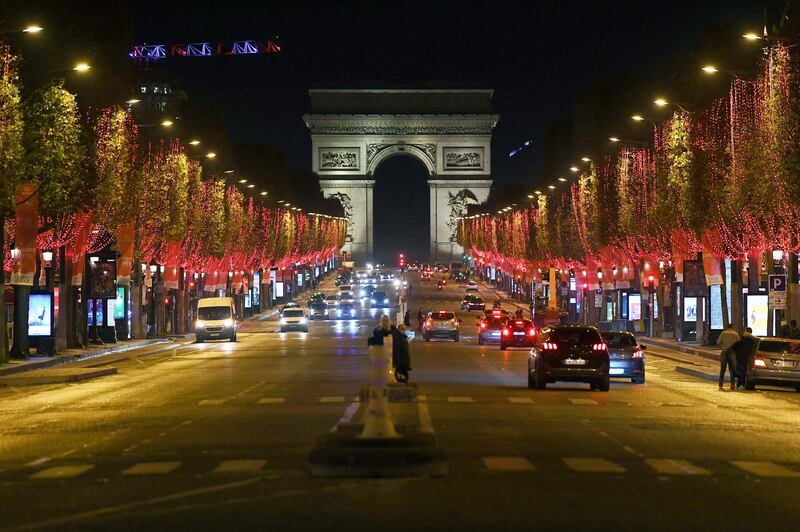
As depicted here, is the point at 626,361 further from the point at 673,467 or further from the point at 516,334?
the point at 516,334

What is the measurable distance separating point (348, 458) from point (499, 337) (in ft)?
184

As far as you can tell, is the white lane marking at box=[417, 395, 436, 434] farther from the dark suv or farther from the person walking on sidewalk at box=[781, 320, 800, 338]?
the person walking on sidewalk at box=[781, 320, 800, 338]

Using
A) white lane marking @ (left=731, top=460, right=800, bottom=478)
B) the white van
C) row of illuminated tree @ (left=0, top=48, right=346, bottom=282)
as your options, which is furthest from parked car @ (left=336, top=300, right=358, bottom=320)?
white lane marking @ (left=731, top=460, right=800, bottom=478)

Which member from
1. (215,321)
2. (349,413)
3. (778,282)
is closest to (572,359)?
(349,413)

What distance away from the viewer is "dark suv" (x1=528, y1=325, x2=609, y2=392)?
117 feet

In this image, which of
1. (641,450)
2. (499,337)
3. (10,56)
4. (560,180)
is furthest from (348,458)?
(560,180)

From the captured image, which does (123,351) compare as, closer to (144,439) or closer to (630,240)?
(630,240)

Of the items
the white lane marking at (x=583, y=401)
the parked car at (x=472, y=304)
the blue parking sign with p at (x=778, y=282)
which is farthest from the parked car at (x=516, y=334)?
the parked car at (x=472, y=304)

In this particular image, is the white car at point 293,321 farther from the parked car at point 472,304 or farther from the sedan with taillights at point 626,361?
the sedan with taillights at point 626,361

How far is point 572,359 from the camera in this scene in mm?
35750

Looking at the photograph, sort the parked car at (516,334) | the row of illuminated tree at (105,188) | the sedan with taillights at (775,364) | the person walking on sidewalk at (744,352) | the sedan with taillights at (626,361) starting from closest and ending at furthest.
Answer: the sedan with taillights at (775,364) → the person walking on sidewalk at (744,352) → the sedan with taillights at (626,361) → the row of illuminated tree at (105,188) → the parked car at (516,334)

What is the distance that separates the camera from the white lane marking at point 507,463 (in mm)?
18266

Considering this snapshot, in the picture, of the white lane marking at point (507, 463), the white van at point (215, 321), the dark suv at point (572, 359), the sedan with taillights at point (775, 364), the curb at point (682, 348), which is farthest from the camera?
the white van at point (215, 321)

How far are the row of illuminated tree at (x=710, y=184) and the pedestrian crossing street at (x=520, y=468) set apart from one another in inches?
1164
